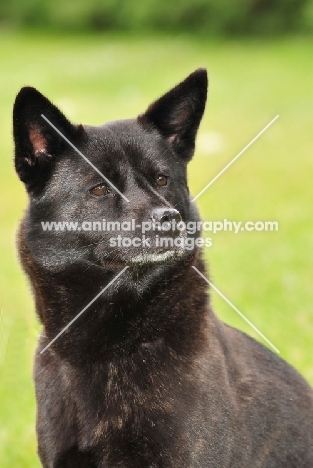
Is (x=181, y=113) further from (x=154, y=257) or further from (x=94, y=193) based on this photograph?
(x=154, y=257)

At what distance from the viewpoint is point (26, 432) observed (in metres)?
4.96

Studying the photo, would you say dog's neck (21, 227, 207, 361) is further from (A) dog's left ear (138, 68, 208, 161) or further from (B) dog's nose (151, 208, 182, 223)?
(A) dog's left ear (138, 68, 208, 161)

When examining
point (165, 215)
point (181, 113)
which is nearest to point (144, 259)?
point (165, 215)

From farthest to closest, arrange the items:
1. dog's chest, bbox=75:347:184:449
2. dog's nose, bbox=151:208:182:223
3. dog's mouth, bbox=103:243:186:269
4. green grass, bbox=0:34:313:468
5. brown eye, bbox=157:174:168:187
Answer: green grass, bbox=0:34:313:468 < brown eye, bbox=157:174:168:187 < dog's mouth, bbox=103:243:186:269 < dog's nose, bbox=151:208:182:223 < dog's chest, bbox=75:347:184:449

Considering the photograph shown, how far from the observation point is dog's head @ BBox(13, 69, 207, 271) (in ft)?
11.8

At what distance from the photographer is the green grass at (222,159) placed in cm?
578

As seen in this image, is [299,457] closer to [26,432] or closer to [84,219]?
[84,219]

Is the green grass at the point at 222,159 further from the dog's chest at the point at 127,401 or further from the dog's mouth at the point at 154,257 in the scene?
the dog's chest at the point at 127,401

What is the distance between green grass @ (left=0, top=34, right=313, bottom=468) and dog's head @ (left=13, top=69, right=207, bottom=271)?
41 centimetres

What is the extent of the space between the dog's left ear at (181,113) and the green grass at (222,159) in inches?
31.4

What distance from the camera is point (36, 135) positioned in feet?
12.2

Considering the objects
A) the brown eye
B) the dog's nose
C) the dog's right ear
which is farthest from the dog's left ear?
the dog's nose

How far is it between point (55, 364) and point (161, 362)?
531 mm

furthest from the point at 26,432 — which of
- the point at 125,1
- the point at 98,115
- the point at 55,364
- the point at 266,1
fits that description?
the point at 125,1
